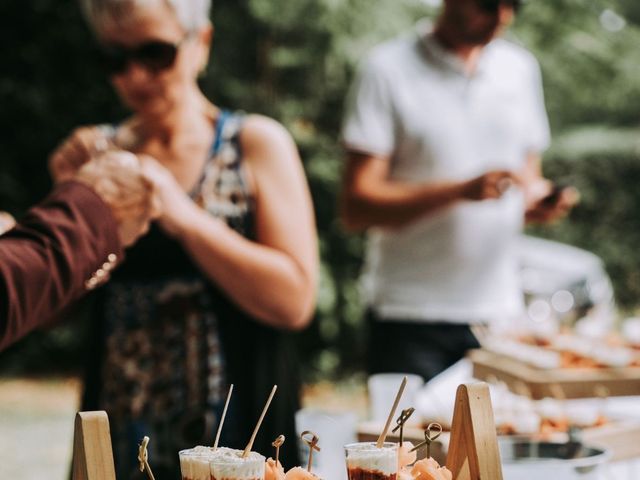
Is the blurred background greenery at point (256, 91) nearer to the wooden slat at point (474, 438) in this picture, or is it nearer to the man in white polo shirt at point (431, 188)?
the man in white polo shirt at point (431, 188)

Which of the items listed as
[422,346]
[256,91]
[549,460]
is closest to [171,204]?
[549,460]

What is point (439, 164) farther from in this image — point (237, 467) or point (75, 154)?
point (237, 467)

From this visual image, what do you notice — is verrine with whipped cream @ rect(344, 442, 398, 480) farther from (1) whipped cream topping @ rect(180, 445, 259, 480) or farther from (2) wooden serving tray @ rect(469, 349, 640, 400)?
(2) wooden serving tray @ rect(469, 349, 640, 400)

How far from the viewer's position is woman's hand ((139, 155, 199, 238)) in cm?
184

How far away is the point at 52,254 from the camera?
1.28 m

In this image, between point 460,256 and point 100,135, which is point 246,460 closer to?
point 100,135

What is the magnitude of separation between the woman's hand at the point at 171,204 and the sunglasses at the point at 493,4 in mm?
1256

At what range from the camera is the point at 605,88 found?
11.4 metres

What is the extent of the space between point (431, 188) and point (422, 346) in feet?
1.52

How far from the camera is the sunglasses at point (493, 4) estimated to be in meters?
2.76

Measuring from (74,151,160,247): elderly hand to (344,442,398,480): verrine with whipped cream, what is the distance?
711mm

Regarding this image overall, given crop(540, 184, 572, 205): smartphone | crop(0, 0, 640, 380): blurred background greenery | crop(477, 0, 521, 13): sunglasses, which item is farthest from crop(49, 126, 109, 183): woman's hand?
crop(0, 0, 640, 380): blurred background greenery

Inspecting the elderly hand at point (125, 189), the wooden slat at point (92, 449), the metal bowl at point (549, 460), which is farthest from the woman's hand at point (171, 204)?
the wooden slat at point (92, 449)

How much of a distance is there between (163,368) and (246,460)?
1033 mm
